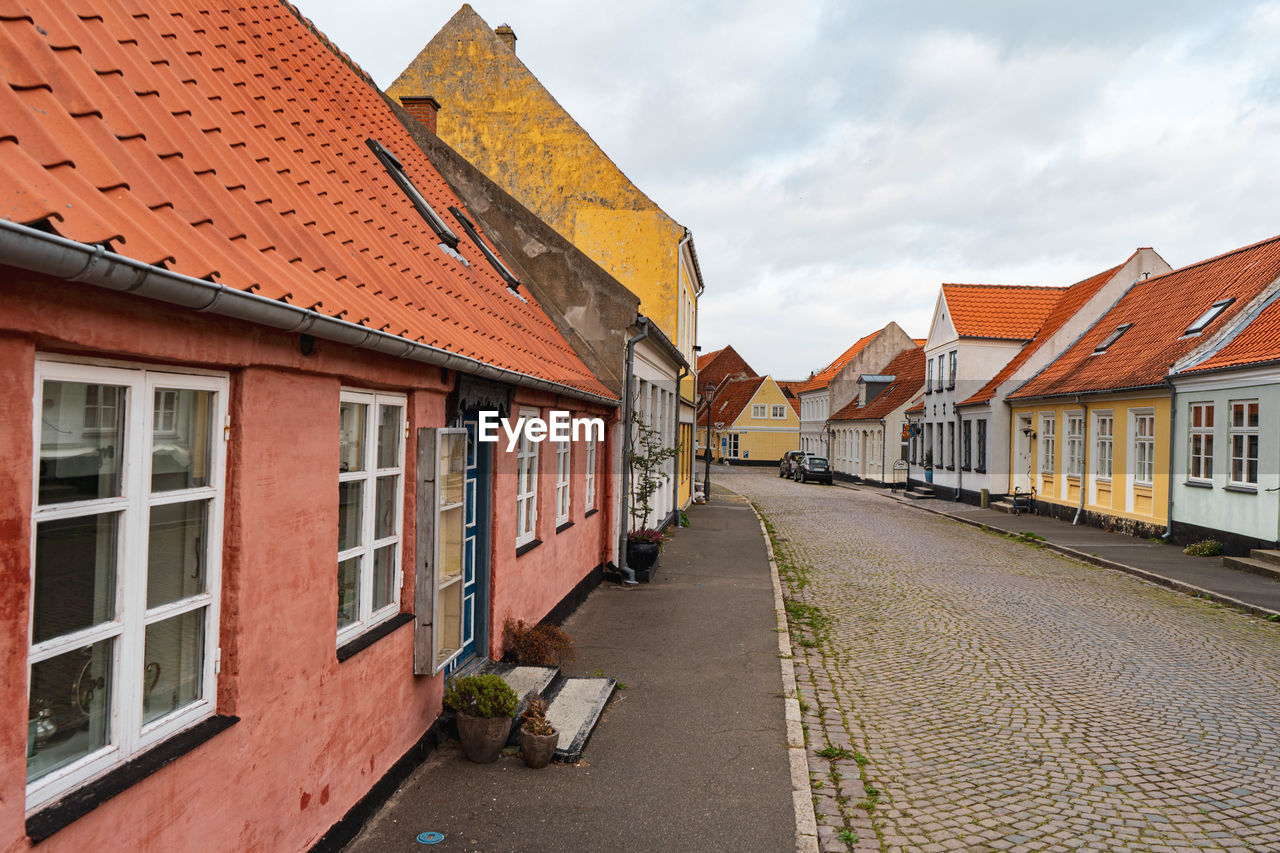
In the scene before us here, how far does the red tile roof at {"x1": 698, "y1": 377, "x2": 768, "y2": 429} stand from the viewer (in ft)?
234

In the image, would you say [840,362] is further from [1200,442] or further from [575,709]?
[575,709]

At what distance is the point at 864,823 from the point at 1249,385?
14617mm

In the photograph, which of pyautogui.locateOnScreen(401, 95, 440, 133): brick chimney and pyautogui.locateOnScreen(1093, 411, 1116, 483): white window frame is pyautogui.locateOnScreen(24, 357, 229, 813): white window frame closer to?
pyautogui.locateOnScreen(401, 95, 440, 133): brick chimney

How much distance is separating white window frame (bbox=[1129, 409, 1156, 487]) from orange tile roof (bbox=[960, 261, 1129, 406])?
800cm

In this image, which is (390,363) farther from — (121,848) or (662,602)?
(662,602)

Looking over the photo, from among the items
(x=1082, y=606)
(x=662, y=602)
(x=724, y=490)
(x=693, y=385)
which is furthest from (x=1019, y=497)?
(x=662, y=602)

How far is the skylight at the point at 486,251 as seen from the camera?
10.5 m

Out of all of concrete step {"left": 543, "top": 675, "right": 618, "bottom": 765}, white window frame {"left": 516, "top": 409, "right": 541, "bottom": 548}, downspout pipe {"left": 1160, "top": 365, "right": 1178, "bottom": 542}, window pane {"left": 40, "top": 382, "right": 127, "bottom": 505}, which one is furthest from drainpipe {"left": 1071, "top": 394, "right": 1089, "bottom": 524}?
window pane {"left": 40, "top": 382, "right": 127, "bottom": 505}

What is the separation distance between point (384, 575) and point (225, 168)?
2417 mm

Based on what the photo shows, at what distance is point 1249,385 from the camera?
16.1 meters

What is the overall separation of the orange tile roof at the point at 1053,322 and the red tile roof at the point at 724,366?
49.5 metres

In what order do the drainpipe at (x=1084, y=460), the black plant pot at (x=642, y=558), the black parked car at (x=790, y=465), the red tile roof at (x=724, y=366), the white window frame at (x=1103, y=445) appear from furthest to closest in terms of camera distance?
1. the red tile roof at (x=724, y=366)
2. the black parked car at (x=790, y=465)
3. the drainpipe at (x=1084, y=460)
4. the white window frame at (x=1103, y=445)
5. the black plant pot at (x=642, y=558)

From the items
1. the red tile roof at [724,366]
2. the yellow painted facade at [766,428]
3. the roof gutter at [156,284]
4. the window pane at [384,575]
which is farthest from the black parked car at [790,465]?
the roof gutter at [156,284]

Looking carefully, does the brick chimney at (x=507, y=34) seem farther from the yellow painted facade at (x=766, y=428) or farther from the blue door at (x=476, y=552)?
the yellow painted facade at (x=766, y=428)
